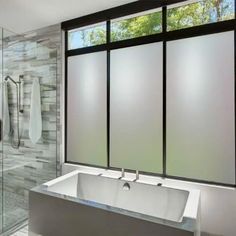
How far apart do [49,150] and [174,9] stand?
102 inches

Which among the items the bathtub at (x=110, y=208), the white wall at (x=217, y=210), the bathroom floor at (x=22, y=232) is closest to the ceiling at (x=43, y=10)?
the bathtub at (x=110, y=208)

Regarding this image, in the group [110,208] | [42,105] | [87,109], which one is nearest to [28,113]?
[42,105]

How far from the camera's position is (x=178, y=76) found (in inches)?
98.8

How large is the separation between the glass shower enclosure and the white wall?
213 cm

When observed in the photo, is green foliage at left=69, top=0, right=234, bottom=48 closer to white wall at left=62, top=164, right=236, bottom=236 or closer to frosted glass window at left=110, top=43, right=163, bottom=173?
frosted glass window at left=110, top=43, right=163, bottom=173

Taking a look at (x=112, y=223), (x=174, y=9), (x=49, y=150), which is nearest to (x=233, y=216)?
(x=112, y=223)

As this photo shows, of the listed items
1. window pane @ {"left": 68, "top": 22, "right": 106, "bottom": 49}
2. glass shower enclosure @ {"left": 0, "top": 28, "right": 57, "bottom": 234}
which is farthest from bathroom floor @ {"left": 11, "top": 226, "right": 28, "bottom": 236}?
window pane @ {"left": 68, "top": 22, "right": 106, "bottom": 49}

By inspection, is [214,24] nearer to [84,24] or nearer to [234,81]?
[234,81]

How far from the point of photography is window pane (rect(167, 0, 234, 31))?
7.55 feet

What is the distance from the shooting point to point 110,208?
187 cm

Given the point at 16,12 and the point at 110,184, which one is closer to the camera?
the point at 110,184

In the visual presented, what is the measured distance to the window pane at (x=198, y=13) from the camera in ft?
7.55

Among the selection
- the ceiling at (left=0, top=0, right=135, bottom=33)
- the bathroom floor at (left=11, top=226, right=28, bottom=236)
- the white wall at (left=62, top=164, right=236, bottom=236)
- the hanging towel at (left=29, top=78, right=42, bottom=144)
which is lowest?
the bathroom floor at (left=11, top=226, right=28, bottom=236)

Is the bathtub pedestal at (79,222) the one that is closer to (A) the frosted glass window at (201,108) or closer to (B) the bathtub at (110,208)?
(B) the bathtub at (110,208)
